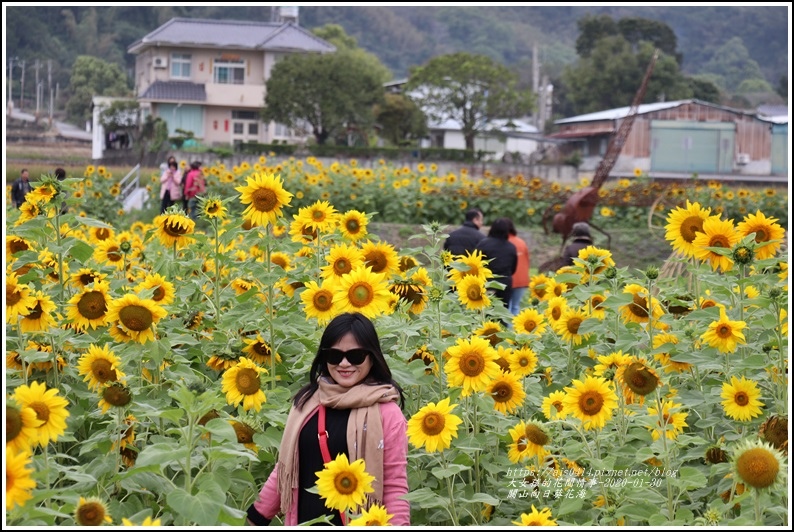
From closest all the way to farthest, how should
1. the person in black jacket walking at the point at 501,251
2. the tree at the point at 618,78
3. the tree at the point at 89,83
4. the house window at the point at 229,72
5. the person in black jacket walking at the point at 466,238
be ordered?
the person in black jacket walking at the point at 501,251 → the person in black jacket walking at the point at 466,238 → the tree at the point at 89,83 → the house window at the point at 229,72 → the tree at the point at 618,78

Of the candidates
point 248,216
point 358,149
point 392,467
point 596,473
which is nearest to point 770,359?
point 596,473

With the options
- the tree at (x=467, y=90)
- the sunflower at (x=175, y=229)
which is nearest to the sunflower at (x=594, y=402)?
the sunflower at (x=175, y=229)

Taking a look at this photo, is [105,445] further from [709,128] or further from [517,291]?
[709,128]

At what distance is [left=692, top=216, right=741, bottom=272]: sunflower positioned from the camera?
3.88 m

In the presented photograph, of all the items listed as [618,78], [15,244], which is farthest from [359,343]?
[618,78]

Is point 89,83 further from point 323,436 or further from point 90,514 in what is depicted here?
point 90,514

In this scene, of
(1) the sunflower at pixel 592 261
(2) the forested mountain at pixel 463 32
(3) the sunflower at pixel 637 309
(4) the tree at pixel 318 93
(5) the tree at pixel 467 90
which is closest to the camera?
(3) the sunflower at pixel 637 309

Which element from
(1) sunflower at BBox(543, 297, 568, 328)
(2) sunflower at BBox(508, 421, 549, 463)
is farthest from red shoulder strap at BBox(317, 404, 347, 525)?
(1) sunflower at BBox(543, 297, 568, 328)

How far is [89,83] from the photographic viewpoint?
41.2 metres

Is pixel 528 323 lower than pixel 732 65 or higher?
lower

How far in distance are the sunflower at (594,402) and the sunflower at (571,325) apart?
1.08 m

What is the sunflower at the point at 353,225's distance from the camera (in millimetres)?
4543

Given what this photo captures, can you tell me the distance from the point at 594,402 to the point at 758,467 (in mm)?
645

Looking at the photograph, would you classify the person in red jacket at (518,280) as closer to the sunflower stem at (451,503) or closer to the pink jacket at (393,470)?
the sunflower stem at (451,503)
